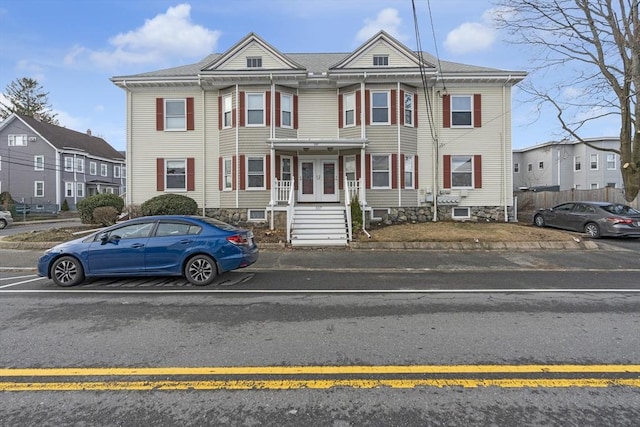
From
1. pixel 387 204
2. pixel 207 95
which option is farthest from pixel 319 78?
pixel 387 204

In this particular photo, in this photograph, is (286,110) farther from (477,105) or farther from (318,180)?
(477,105)

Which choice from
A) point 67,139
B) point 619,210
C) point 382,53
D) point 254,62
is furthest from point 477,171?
point 67,139

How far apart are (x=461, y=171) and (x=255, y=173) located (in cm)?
992

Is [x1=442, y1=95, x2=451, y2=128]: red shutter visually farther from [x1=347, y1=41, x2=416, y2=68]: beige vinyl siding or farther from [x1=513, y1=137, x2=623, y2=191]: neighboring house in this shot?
[x1=513, y1=137, x2=623, y2=191]: neighboring house

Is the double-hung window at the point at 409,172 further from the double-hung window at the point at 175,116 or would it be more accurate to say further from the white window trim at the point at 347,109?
the double-hung window at the point at 175,116

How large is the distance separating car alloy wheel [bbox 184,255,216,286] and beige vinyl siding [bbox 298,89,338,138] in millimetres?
11242

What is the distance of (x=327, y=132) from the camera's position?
17.7 meters

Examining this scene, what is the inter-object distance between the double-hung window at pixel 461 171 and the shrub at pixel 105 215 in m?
15.4

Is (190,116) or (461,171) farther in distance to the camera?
(461,171)

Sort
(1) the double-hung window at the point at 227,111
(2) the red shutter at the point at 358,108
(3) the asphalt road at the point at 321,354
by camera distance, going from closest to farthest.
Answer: (3) the asphalt road at the point at 321,354
(2) the red shutter at the point at 358,108
(1) the double-hung window at the point at 227,111

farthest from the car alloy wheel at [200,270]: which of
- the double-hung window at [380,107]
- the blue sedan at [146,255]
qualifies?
the double-hung window at [380,107]

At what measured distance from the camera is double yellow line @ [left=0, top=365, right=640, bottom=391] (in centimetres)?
326

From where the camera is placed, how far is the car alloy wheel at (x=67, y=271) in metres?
7.41

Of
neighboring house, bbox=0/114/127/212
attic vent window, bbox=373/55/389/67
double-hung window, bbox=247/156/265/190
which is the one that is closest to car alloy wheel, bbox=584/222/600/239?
attic vent window, bbox=373/55/389/67
